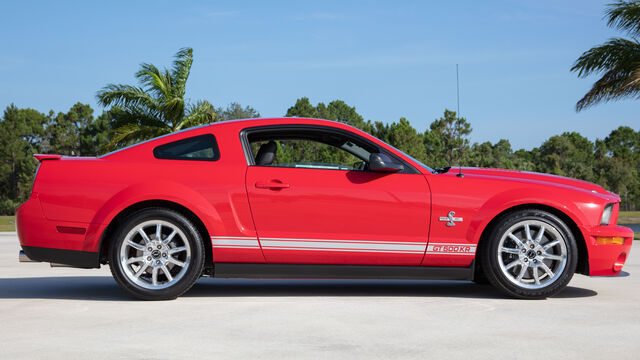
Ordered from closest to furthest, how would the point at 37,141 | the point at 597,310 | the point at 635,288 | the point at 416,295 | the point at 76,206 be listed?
the point at 597,310, the point at 76,206, the point at 416,295, the point at 635,288, the point at 37,141

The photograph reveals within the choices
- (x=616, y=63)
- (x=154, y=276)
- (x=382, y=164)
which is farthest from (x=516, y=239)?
(x=616, y=63)

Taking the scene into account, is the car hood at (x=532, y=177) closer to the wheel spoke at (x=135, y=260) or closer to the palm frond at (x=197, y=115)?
the wheel spoke at (x=135, y=260)

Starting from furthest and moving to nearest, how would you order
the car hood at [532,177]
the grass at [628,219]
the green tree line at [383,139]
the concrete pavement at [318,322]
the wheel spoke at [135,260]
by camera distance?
1. the green tree line at [383,139]
2. the grass at [628,219]
3. the car hood at [532,177]
4. the wheel spoke at [135,260]
5. the concrete pavement at [318,322]

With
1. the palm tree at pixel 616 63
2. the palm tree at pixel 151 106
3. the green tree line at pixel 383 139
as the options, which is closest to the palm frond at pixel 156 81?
the palm tree at pixel 151 106

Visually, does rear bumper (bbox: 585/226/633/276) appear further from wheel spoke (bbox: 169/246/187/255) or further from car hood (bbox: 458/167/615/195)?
wheel spoke (bbox: 169/246/187/255)

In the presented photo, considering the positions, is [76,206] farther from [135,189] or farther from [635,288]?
[635,288]

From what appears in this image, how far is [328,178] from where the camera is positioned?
5.91 meters

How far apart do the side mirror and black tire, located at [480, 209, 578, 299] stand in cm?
101

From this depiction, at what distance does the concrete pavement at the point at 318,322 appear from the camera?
4.02 meters

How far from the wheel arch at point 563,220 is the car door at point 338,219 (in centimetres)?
55

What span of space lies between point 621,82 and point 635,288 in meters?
17.2

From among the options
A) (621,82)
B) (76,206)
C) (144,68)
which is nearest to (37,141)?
(144,68)

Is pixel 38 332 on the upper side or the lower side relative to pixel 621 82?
lower

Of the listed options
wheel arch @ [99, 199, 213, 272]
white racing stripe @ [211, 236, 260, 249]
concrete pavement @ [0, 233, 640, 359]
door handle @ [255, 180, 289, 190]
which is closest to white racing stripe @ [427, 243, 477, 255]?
concrete pavement @ [0, 233, 640, 359]
